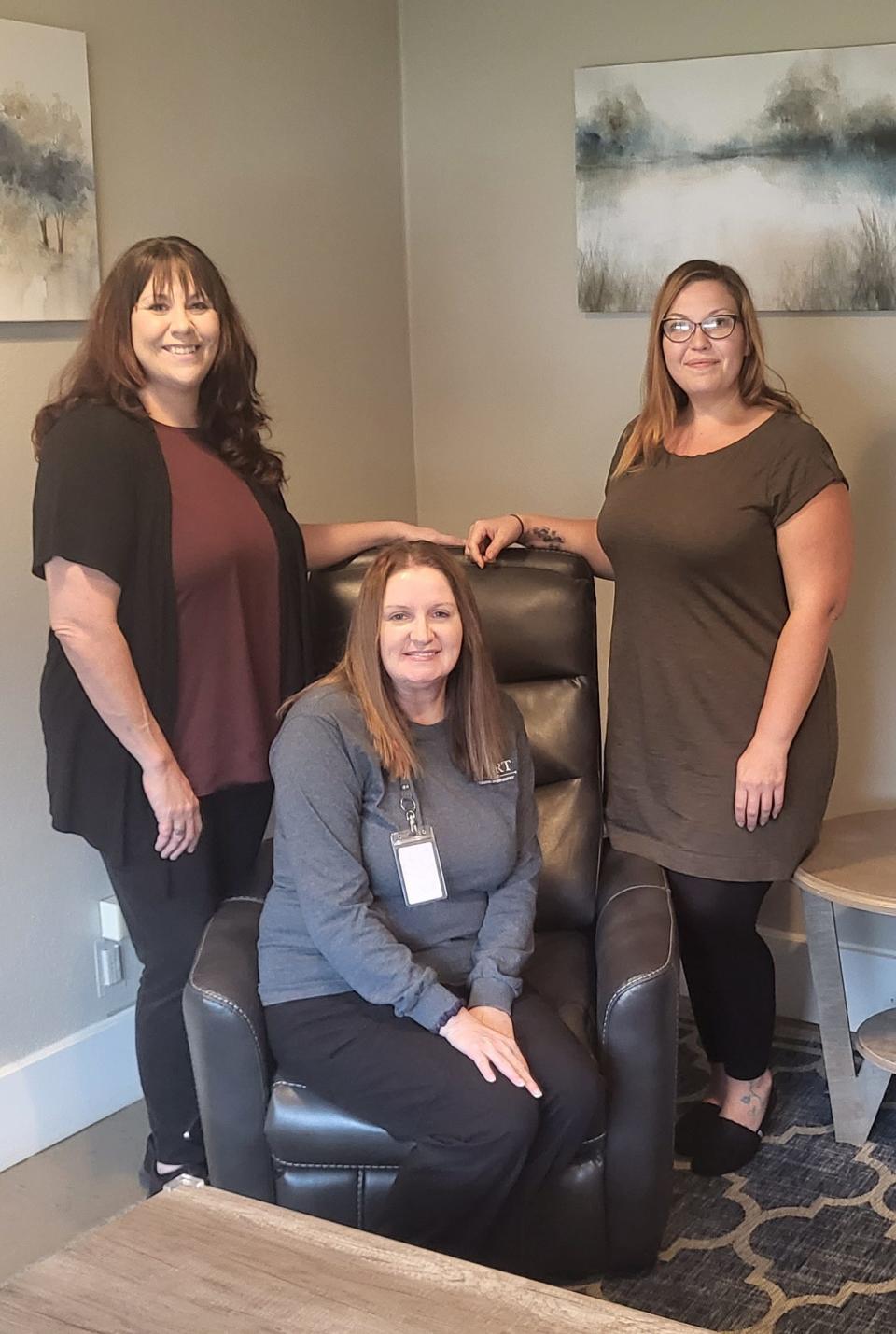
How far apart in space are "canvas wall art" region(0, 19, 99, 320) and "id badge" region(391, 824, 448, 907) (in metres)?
1.13

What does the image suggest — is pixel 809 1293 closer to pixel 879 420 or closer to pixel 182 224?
pixel 879 420

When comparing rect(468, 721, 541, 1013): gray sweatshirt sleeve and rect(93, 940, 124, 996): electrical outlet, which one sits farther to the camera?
rect(93, 940, 124, 996): electrical outlet

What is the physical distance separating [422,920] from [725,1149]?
82cm

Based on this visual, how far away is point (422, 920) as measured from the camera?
6.99ft

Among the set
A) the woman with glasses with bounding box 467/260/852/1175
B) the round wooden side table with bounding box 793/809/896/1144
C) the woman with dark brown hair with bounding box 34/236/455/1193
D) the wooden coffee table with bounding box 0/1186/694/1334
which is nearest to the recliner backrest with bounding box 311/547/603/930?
the woman with glasses with bounding box 467/260/852/1175

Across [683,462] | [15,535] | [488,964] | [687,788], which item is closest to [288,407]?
[15,535]

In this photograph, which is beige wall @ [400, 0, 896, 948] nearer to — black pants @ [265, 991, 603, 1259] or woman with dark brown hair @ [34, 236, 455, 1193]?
woman with dark brown hair @ [34, 236, 455, 1193]

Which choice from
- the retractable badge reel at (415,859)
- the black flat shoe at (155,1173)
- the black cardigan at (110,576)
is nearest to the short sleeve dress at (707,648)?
the retractable badge reel at (415,859)

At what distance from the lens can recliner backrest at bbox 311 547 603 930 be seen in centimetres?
245

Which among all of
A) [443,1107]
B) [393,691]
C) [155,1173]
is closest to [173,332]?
[393,691]

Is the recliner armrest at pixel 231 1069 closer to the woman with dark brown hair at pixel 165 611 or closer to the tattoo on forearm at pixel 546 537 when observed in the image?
the woman with dark brown hair at pixel 165 611

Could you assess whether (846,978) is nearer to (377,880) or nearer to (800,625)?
(800,625)

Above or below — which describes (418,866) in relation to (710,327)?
below

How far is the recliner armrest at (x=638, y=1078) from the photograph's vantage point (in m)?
2.04
